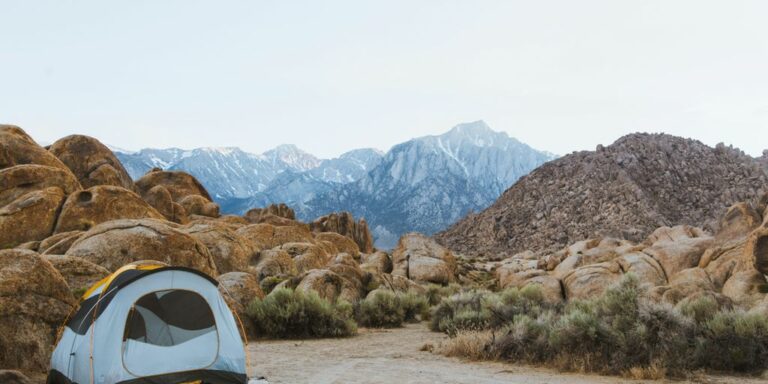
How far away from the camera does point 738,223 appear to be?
78.5 feet

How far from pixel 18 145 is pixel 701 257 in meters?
35.2

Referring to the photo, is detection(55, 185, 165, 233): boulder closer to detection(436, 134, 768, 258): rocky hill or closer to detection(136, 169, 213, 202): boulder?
detection(136, 169, 213, 202): boulder

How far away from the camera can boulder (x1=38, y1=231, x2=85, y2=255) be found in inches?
755

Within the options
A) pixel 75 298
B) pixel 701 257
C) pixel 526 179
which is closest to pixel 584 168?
pixel 526 179

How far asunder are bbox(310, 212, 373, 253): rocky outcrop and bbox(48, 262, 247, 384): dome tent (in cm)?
5037

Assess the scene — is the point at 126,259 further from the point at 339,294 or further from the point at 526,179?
the point at 526,179

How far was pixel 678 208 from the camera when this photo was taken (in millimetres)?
74688

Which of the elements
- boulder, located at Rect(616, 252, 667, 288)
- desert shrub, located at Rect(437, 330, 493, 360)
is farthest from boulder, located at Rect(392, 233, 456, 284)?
desert shrub, located at Rect(437, 330, 493, 360)

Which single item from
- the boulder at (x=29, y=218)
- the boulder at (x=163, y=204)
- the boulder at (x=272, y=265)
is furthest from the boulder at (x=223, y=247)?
the boulder at (x=163, y=204)

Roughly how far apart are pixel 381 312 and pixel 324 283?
2749 millimetres

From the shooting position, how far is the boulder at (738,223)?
76.7ft

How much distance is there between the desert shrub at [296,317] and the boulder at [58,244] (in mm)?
7177

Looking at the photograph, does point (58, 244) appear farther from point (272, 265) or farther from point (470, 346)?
point (470, 346)

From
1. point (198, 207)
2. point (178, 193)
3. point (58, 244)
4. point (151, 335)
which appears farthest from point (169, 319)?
point (178, 193)
